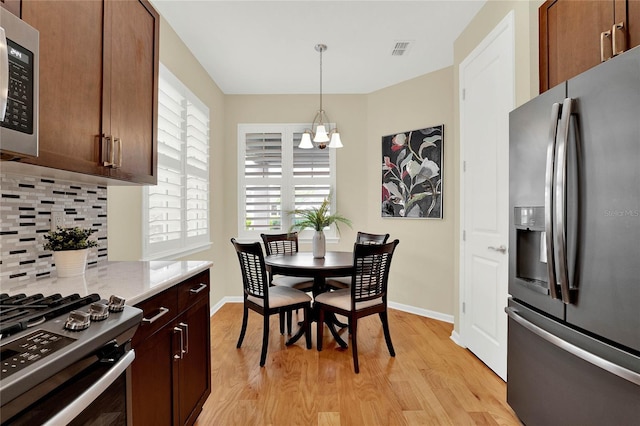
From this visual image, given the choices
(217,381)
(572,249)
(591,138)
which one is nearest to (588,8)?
(591,138)

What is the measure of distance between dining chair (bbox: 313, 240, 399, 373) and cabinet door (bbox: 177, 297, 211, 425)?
105 cm

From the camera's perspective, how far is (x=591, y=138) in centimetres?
124

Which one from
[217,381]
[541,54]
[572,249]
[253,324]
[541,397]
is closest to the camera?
[572,249]

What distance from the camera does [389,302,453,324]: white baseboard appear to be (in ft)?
11.7

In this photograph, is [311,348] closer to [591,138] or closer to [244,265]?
[244,265]

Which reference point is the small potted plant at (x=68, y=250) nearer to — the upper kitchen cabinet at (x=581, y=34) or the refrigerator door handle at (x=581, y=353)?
the refrigerator door handle at (x=581, y=353)

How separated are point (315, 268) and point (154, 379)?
142 cm

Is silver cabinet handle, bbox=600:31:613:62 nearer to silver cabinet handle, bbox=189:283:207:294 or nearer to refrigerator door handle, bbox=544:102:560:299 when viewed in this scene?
refrigerator door handle, bbox=544:102:560:299

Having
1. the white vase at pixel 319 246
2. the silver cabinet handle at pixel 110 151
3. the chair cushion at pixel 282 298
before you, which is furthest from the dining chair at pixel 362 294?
the silver cabinet handle at pixel 110 151

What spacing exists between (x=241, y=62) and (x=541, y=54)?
110 inches

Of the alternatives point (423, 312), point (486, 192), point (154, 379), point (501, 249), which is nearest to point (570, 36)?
point (486, 192)

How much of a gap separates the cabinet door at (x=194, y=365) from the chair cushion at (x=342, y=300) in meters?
1.04

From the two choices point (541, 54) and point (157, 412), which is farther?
point (541, 54)

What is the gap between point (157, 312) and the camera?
1.33 m
